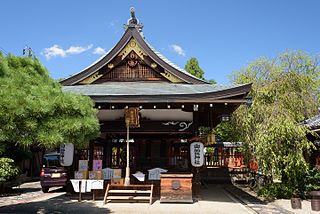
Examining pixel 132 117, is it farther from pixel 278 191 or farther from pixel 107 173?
pixel 278 191

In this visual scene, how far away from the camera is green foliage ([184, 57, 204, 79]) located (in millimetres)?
34875

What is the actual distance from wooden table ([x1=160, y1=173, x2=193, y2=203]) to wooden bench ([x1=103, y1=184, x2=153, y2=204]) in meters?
0.50

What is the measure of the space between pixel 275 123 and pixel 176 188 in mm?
4883

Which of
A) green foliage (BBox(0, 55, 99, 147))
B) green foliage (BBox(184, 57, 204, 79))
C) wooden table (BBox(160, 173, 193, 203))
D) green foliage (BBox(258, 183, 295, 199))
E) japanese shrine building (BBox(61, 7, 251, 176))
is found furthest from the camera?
green foliage (BBox(184, 57, 204, 79))

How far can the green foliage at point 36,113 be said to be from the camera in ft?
17.3

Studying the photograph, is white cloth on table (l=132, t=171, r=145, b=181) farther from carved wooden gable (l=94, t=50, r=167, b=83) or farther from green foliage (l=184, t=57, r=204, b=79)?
green foliage (l=184, t=57, r=204, b=79)

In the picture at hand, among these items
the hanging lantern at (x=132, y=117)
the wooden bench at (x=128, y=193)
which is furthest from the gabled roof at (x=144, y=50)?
the wooden bench at (x=128, y=193)

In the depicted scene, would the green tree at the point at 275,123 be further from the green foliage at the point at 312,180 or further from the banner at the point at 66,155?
the banner at the point at 66,155

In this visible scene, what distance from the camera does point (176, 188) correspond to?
9.73 metres

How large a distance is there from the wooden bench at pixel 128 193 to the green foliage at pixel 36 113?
3.90m

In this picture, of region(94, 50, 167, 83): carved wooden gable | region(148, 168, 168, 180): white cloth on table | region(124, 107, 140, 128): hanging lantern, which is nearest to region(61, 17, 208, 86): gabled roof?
region(94, 50, 167, 83): carved wooden gable

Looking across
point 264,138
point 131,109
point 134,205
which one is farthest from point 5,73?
point 264,138

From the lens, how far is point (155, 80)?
499 inches

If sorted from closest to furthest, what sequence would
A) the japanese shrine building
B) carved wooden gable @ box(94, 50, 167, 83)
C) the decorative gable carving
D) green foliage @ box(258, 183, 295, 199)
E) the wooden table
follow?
the japanese shrine building → the wooden table → green foliage @ box(258, 183, 295, 199) → the decorative gable carving → carved wooden gable @ box(94, 50, 167, 83)
